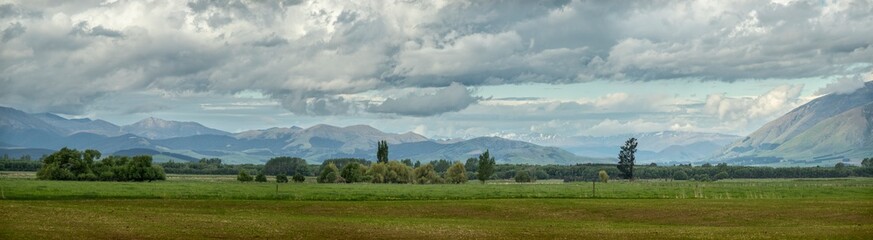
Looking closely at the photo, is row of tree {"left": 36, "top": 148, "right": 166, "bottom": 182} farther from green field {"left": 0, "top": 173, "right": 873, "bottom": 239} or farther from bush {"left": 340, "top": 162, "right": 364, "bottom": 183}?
green field {"left": 0, "top": 173, "right": 873, "bottom": 239}

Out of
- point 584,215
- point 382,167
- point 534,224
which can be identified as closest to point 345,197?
point 584,215

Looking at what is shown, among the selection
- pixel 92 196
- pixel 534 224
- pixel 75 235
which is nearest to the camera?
pixel 75 235

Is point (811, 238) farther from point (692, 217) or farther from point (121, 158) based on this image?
point (121, 158)

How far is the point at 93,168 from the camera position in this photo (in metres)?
161

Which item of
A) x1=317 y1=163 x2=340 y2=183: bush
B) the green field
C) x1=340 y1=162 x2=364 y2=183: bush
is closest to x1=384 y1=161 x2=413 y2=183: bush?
x1=340 y1=162 x2=364 y2=183: bush

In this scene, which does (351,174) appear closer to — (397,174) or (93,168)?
(397,174)

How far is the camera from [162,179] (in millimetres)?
164500

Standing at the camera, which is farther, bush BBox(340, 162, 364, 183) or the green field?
bush BBox(340, 162, 364, 183)

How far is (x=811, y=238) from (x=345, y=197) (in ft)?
209

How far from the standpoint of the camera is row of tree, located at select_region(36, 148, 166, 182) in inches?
6216

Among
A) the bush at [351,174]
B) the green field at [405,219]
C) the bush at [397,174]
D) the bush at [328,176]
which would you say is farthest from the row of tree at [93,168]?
the green field at [405,219]

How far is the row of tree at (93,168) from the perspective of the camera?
158 m

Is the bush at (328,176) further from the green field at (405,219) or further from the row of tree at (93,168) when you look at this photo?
the green field at (405,219)

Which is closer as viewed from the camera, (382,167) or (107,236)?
(107,236)
